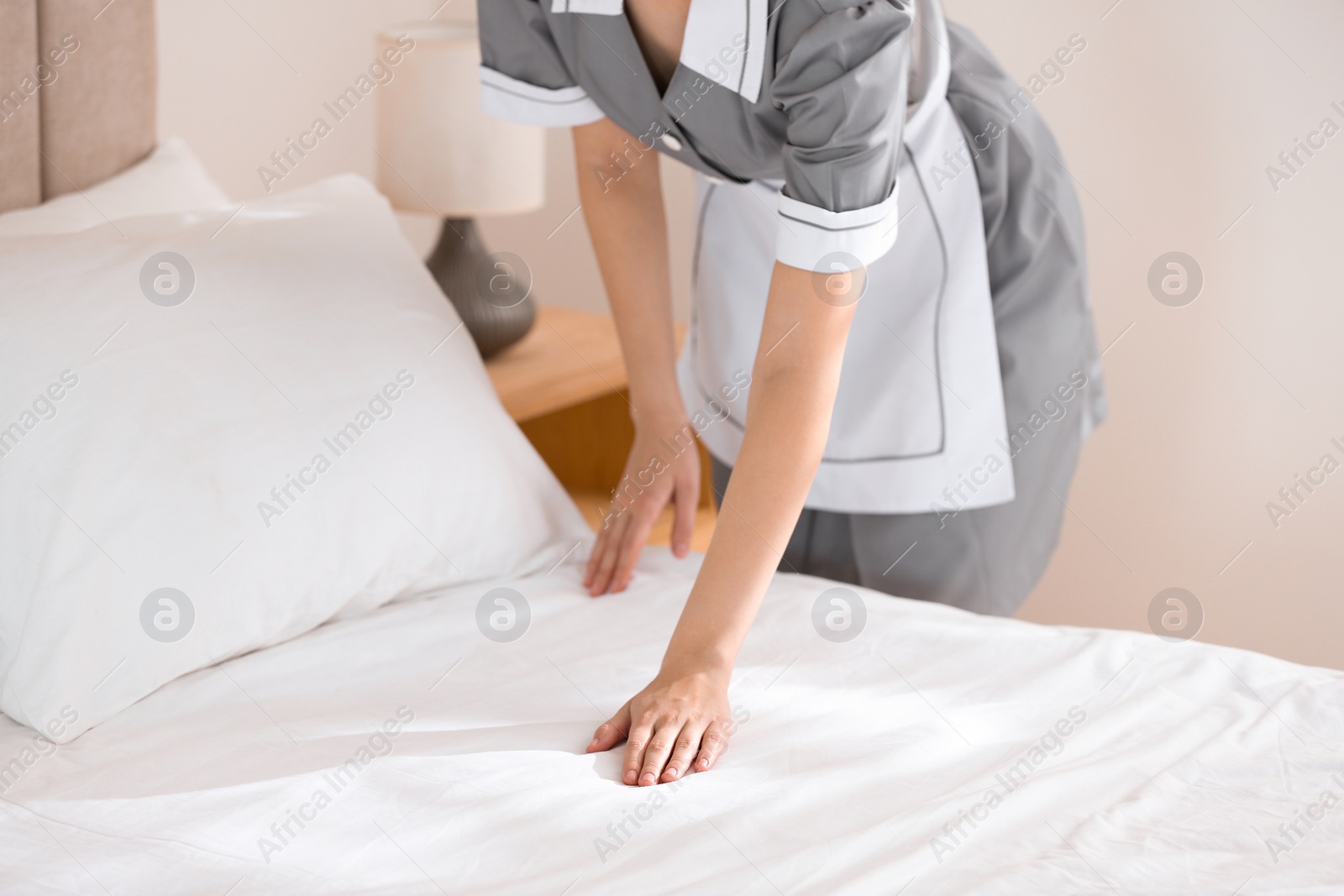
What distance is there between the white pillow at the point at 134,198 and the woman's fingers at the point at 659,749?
2.31 ft

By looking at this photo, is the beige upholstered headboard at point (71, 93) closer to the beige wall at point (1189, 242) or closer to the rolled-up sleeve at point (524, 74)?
the beige wall at point (1189, 242)

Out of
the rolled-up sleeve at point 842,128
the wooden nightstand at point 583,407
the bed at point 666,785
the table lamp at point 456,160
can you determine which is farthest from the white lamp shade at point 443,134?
the rolled-up sleeve at point 842,128

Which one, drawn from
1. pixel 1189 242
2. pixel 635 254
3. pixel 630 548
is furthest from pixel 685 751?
pixel 1189 242

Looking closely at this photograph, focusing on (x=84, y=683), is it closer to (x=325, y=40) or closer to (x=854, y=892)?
(x=854, y=892)

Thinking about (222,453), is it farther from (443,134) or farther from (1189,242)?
(1189,242)

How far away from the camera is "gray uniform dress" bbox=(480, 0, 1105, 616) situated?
2.88ft

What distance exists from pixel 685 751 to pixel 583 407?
1.12m

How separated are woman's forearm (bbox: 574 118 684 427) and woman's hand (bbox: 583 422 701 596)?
2 centimetres

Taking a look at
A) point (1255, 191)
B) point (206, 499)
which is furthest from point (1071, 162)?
point (206, 499)

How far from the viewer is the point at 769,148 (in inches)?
38.4

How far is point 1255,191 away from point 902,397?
0.78 meters

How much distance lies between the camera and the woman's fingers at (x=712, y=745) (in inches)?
30.8

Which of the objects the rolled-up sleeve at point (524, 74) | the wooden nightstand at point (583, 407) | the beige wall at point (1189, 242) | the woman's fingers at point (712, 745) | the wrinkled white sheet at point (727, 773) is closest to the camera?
the wrinkled white sheet at point (727, 773)

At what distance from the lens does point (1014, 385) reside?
1.20 m
